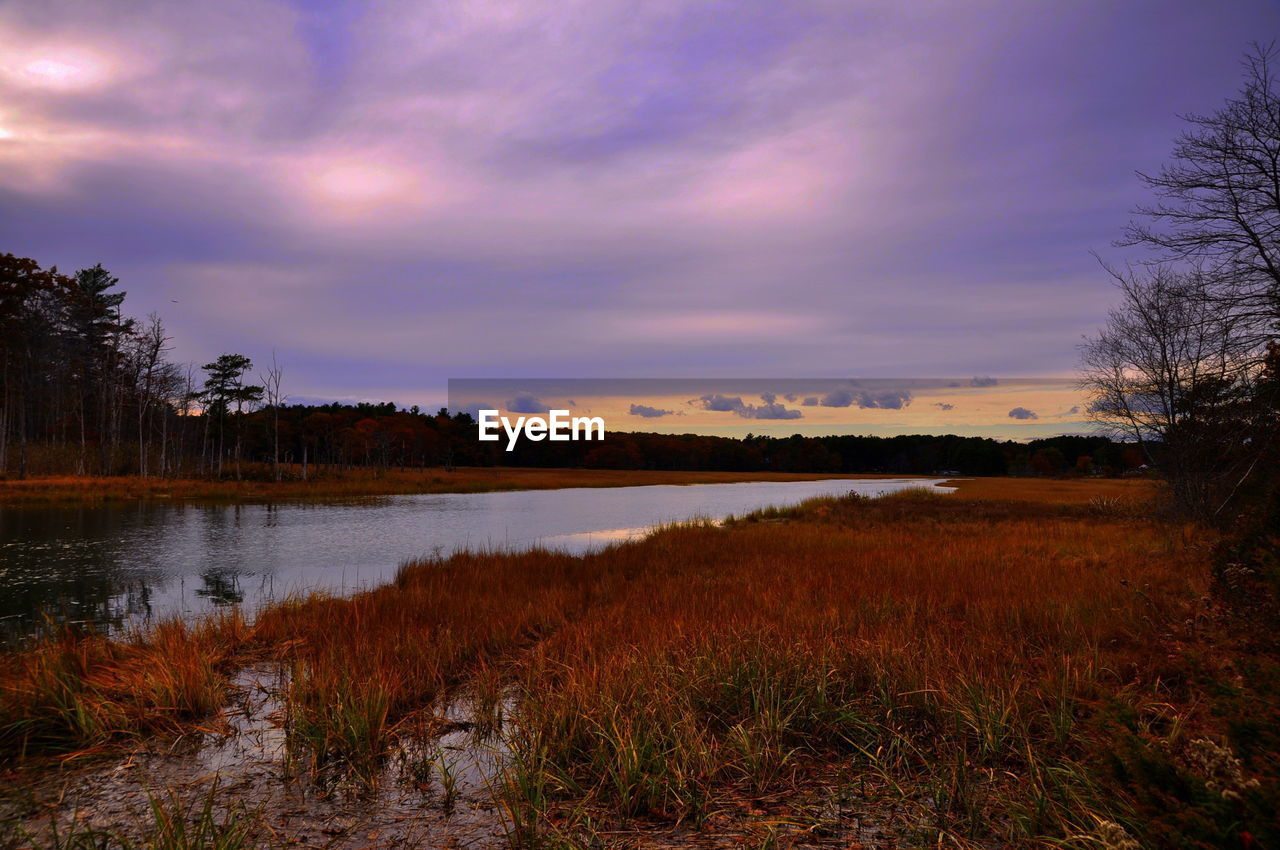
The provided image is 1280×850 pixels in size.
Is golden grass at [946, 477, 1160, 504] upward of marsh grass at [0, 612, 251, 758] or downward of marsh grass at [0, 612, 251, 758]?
downward

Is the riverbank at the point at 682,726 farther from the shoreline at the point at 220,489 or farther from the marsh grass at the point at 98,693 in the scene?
the shoreline at the point at 220,489

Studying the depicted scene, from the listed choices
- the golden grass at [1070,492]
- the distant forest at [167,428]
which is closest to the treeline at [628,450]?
the distant forest at [167,428]

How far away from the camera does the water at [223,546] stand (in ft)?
43.8

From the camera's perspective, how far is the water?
13.3m

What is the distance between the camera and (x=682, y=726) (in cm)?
494

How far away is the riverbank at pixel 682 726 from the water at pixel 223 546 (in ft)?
11.4

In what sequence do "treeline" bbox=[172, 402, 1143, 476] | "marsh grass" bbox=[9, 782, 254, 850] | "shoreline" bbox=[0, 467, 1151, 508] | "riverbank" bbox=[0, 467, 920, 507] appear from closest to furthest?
"marsh grass" bbox=[9, 782, 254, 850], "shoreline" bbox=[0, 467, 1151, 508], "riverbank" bbox=[0, 467, 920, 507], "treeline" bbox=[172, 402, 1143, 476]

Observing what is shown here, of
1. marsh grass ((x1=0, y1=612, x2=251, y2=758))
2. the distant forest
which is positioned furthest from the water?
the distant forest

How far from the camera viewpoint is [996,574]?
457 inches

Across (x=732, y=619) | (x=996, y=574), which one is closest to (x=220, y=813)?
(x=732, y=619)

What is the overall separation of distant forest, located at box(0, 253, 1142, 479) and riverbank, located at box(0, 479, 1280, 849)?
72.6 feet

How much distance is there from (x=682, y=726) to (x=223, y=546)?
21.7 metres

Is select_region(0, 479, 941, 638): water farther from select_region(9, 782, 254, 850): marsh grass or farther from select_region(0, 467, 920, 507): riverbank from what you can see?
select_region(9, 782, 254, 850): marsh grass

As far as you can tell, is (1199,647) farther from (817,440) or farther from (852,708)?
(817,440)
